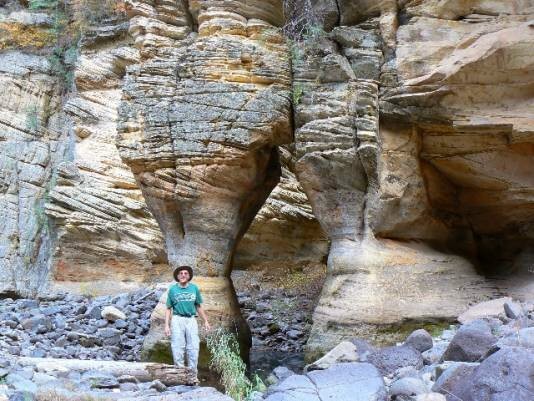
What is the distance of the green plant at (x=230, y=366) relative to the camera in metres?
6.14

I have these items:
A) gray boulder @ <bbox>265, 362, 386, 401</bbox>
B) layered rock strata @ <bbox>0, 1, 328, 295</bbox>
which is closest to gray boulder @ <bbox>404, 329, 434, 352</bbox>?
gray boulder @ <bbox>265, 362, 386, 401</bbox>

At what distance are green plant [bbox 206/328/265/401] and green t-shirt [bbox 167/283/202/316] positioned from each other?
2.66ft

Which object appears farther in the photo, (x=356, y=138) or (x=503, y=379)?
(x=356, y=138)

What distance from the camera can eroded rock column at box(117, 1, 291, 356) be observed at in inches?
→ 356

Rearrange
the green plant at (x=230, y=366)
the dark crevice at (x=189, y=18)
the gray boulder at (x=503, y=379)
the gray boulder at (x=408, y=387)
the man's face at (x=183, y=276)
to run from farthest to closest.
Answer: the dark crevice at (x=189, y=18), the man's face at (x=183, y=276), the green plant at (x=230, y=366), the gray boulder at (x=408, y=387), the gray boulder at (x=503, y=379)

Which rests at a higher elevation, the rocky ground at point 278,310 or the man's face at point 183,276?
the man's face at point 183,276

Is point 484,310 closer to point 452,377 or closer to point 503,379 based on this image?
point 452,377

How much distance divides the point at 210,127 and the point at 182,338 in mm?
3457

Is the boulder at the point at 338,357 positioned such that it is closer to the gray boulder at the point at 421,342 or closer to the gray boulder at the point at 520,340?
the gray boulder at the point at 421,342

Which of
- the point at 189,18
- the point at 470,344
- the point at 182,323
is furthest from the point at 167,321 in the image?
the point at 189,18

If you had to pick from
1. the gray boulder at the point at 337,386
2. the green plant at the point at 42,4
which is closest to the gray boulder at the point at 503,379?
the gray boulder at the point at 337,386

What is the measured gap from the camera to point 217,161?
907cm

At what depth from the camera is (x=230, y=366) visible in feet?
23.0

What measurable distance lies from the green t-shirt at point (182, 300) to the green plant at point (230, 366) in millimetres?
811
